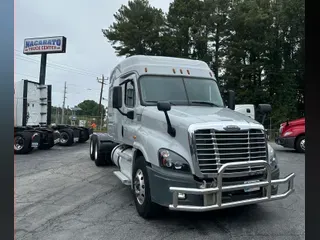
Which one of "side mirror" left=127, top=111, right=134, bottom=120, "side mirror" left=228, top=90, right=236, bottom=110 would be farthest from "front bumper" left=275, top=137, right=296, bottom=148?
"side mirror" left=127, top=111, right=134, bottom=120

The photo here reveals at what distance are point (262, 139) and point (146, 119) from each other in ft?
6.04

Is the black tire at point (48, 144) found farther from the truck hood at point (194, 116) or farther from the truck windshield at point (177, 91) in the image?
the truck hood at point (194, 116)

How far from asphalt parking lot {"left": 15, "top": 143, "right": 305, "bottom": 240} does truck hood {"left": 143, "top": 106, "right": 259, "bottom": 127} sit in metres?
1.08

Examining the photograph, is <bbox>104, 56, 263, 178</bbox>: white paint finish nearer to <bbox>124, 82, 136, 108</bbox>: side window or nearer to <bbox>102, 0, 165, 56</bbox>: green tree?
<bbox>124, 82, 136, 108</bbox>: side window

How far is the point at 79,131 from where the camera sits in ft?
52.4

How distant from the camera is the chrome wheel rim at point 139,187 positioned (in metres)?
4.34

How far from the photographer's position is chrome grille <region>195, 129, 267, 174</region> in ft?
12.3

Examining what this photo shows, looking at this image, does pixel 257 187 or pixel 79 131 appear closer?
pixel 257 187

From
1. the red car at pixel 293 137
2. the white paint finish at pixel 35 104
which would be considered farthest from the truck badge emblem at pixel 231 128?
the white paint finish at pixel 35 104

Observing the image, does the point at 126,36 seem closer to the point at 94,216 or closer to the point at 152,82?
the point at 152,82

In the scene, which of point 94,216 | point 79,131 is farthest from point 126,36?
point 94,216
